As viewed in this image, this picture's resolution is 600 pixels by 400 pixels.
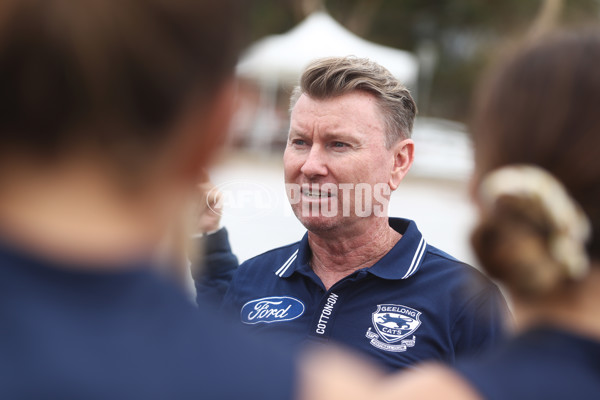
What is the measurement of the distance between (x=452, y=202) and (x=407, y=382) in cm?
943

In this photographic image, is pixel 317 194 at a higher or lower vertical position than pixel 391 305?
higher

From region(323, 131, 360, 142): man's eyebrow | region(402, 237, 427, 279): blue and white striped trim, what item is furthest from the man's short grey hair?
region(402, 237, 427, 279): blue and white striped trim

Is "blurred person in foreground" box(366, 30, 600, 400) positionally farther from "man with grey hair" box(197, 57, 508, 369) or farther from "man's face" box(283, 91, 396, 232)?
"man's face" box(283, 91, 396, 232)

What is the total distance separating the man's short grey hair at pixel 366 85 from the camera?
233 cm

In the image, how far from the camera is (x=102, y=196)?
62cm

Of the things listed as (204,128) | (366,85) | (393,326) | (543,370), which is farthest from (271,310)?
(204,128)

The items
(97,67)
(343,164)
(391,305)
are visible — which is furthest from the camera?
(343,164)

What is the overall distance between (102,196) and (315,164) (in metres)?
1.75

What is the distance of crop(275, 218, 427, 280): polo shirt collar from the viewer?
218 centimetres

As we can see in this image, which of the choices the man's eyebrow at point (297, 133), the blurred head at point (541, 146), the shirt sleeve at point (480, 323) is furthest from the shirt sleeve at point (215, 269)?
the blurred head at point (541, 146)

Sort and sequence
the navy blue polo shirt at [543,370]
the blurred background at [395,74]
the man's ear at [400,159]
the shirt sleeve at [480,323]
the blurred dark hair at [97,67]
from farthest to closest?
the man's ear at [400,159], the shirt sleeve at [480,323], the blurred background at [395,74], the navy blue polo shirt at [543,370], the blurred dark hair at [97,67]

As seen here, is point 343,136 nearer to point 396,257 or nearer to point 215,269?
point 396,257

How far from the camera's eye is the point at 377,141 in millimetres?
2359

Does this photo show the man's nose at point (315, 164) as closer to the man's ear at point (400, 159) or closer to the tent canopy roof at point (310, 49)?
the man's ear at point (400, 159)
